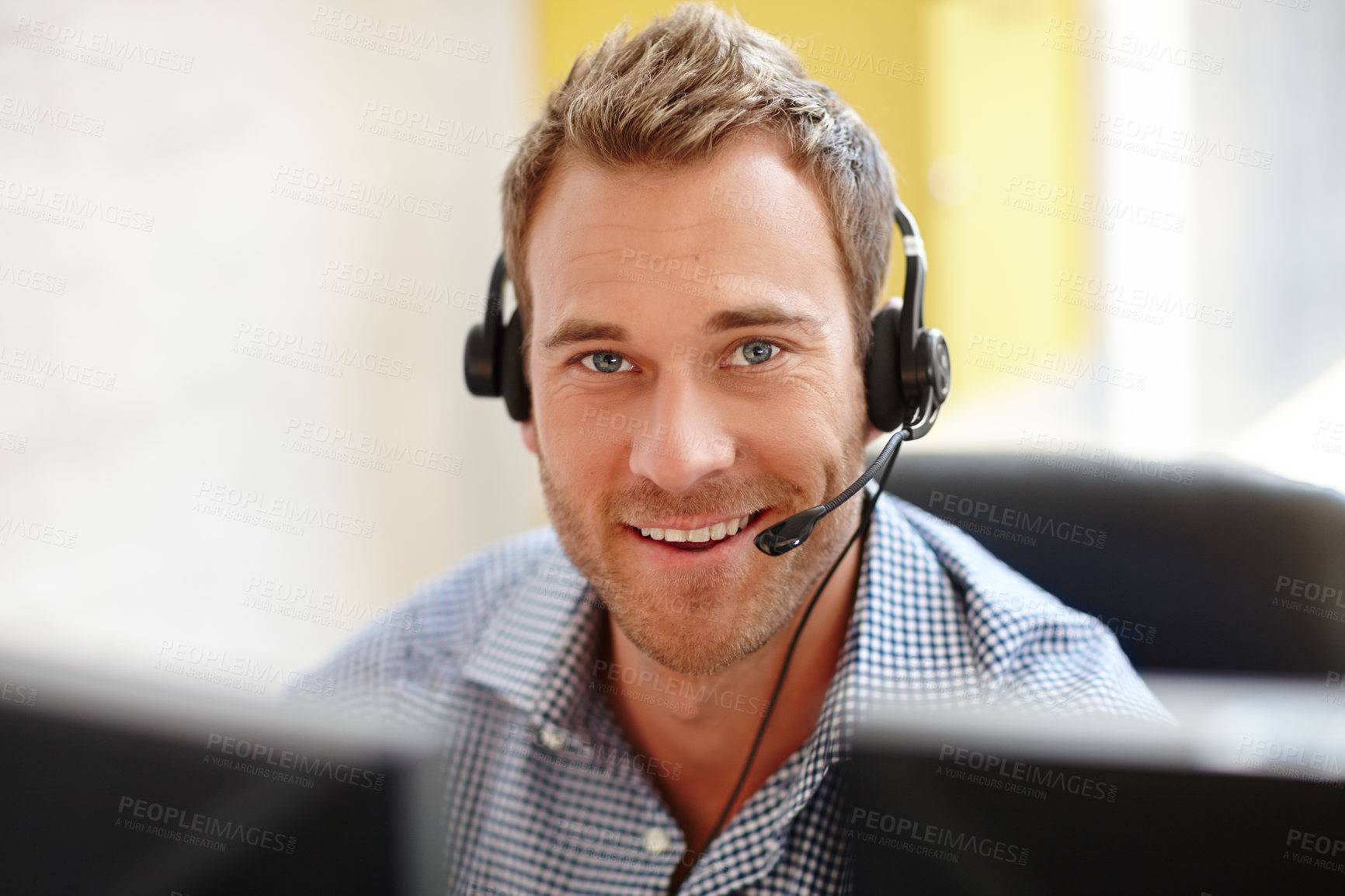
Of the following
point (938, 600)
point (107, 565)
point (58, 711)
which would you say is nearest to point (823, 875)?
point (938, 600)

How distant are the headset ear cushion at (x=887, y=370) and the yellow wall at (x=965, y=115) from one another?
5.28 feet

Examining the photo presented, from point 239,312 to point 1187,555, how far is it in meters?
1.62

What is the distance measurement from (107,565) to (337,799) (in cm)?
131

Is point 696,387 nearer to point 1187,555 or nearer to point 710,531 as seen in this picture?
point 710,531

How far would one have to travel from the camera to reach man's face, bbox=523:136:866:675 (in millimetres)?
950

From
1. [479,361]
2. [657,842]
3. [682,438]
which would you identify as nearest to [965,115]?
[479,361]

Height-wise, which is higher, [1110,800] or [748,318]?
[748,318]

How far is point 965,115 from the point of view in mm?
2633

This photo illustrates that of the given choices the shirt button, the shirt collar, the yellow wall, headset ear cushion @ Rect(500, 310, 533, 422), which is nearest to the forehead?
headset ear cushion @ Rect(500, 310, 533, 422)

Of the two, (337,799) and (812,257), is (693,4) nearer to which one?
(812,257)

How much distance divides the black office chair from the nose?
17.6 inches

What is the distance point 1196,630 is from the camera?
1065 mm

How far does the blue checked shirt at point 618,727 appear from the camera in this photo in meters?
0.96

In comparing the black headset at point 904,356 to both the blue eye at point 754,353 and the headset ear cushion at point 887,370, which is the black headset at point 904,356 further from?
the blue eye at point 754,353
